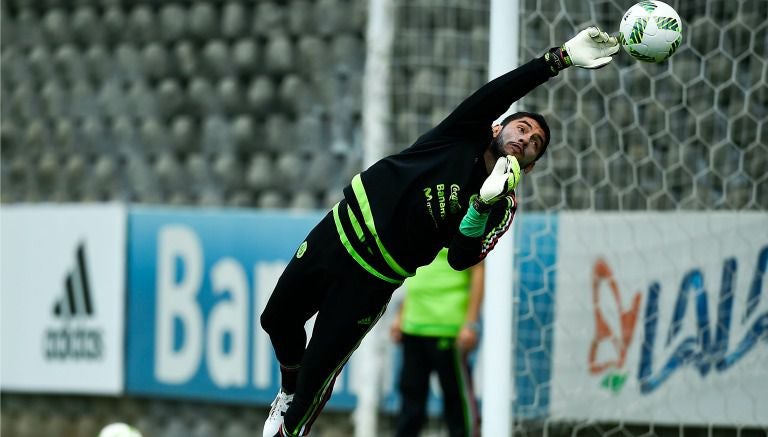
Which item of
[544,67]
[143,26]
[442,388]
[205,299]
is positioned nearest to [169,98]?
[143,26]

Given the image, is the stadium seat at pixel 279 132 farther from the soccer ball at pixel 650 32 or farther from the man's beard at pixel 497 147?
the soccer ball at pixel 650 32

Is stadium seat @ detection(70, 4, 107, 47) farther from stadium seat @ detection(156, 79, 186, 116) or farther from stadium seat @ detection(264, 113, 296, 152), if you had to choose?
stadium seat @ detection(264, 113, 296, 152)

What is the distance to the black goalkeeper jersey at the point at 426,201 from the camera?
412 centimetres

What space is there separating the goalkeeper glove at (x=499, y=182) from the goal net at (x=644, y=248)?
5.10 ft

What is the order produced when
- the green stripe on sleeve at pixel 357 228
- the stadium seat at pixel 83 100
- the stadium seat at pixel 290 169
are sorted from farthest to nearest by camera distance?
1. the stadium seat at pixel 83 100
2. the stadium seat at pixel 290 169
3. the green stripe on sleeve at pixel 357 228

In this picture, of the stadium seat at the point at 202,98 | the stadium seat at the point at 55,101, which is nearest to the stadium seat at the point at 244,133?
the stadium seat at the point at 202,98

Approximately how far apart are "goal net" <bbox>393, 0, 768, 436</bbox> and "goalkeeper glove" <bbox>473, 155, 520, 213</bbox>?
155cm

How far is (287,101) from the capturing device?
24.4 feet

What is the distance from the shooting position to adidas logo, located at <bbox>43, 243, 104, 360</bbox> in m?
7.74

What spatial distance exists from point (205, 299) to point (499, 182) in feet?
12.6

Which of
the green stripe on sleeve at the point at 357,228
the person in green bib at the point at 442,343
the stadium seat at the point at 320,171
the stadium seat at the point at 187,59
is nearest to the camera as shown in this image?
the green stripe on sleeve at the point at 357,228

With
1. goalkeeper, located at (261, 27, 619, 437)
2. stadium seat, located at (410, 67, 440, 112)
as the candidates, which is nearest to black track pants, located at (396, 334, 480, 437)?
stadium seat, located at (410, 67, 440, 112)

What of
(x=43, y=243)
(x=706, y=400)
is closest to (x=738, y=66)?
(x=706, y=400)

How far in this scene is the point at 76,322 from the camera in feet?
25.5
